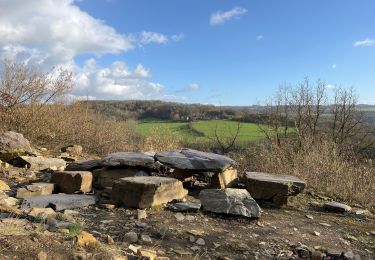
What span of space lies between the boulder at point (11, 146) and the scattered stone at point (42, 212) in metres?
3.62

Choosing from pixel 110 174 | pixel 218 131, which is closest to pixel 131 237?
pixel 110 174

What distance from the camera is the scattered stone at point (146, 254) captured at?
11.8 ft

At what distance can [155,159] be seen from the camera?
22.3 ft

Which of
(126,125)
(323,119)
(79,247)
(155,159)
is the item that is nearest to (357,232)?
(155,159)

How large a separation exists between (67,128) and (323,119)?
38.9ft

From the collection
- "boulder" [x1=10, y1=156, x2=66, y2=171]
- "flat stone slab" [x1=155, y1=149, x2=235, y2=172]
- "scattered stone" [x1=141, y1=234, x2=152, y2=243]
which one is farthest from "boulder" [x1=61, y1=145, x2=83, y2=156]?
"scattered stone" [x1=141, y1=234, x2=152, y2=243]

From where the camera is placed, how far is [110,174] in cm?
656

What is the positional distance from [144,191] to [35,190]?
1.71 m

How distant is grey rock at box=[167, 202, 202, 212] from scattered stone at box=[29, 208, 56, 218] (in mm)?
1510

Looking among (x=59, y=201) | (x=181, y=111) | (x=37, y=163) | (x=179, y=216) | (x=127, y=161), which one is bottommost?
(x=179, y=216)

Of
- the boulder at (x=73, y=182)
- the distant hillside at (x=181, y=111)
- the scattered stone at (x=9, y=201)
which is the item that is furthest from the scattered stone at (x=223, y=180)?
the distant hillside at (x=181, y=111)

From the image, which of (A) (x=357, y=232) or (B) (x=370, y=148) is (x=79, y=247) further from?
(B) (x=370, y=148)

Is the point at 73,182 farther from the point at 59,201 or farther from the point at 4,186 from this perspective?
the point at 4,186

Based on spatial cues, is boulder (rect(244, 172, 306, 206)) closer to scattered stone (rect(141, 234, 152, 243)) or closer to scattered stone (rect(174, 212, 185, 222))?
scattered stone (rect(174, 212, 185, 222))
